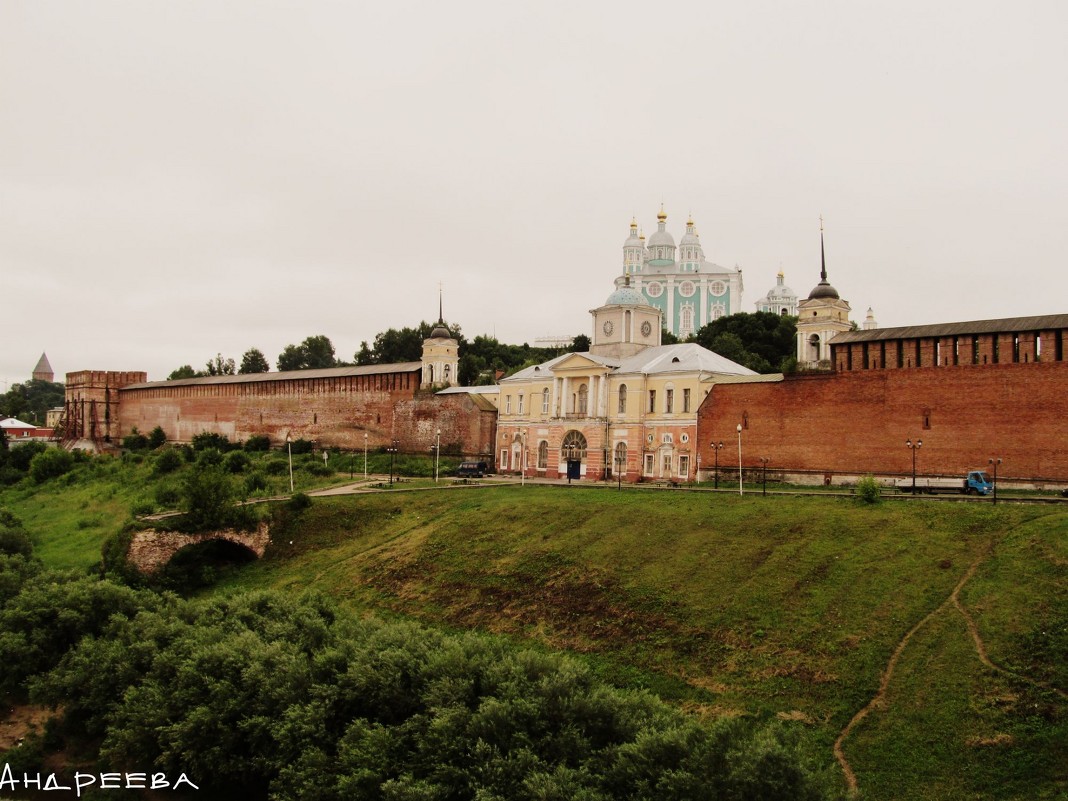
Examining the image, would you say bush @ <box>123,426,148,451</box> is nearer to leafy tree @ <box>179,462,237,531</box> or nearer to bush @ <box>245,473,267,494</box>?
bush @ <box>245,473,267,494</box>

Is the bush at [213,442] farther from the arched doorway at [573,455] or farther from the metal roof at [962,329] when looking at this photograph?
the metal roof at [962,329]

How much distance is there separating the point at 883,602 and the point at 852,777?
535 cm

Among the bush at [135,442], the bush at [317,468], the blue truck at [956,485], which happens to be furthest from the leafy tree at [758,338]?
the bush at [135,442]

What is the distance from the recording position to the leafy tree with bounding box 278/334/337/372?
99125 mm

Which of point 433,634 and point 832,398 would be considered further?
point 832,398

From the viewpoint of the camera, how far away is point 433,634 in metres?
18.5

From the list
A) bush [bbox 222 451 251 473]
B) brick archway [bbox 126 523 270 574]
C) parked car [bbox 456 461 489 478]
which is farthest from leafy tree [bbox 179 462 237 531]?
bush [bbox 222 451 251 473]

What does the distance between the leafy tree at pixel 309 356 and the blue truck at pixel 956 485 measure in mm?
79252

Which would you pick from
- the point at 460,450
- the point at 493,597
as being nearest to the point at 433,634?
the point at 493,597

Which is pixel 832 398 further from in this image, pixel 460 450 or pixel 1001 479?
pixel 460 450

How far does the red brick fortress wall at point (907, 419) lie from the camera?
26766 mm

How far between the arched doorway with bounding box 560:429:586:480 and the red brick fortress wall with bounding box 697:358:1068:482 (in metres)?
6.78

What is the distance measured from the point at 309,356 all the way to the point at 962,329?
3155 inches

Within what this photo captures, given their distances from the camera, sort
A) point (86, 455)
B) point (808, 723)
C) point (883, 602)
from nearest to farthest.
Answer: point (808, 723) → point (883, 602) → point (86, 455)
